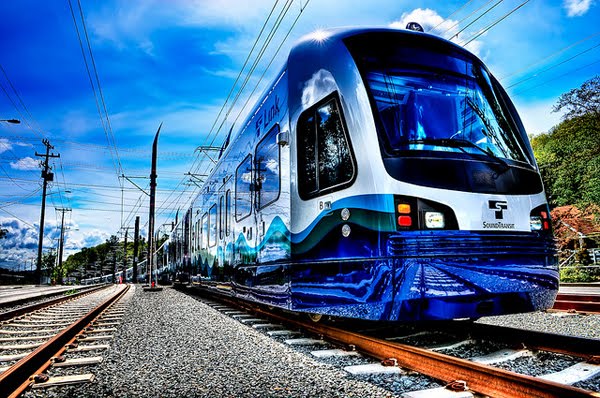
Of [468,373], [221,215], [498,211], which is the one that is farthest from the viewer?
[221,215]

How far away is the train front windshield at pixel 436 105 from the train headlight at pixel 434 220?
1.84ft

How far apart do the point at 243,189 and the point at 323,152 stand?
2.71 metres

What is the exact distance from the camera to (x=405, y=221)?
3.73 m

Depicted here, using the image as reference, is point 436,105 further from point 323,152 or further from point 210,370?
point 210,370

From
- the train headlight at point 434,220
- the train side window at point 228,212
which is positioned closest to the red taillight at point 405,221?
the train headlight at point 434,220

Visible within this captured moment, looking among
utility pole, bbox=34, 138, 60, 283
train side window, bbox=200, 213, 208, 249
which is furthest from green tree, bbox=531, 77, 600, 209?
utility pole, bbox=34, 138, 60, 283

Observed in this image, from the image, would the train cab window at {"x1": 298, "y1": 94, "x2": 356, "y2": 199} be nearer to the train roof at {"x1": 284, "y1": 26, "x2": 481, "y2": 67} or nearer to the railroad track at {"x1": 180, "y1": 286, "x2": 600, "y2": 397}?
the train roof at {"x1": 284, "y1": 26, "x2": 481, "y2": 67}

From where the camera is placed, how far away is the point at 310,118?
4855mm

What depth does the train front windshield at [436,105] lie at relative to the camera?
4125mm

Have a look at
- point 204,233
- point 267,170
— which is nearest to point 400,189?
point 267,170

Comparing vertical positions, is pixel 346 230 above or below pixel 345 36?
below

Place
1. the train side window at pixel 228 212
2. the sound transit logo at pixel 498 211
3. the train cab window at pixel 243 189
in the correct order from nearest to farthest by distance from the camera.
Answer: the sound transit logo at pixel 498 211
the train cab window at pixel 243 189
the train side window at pixel 228 212

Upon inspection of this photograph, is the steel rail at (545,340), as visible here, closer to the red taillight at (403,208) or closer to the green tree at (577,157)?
the red taillight at (403,208)

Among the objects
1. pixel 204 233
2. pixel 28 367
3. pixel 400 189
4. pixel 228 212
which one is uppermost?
pixel 228 212
